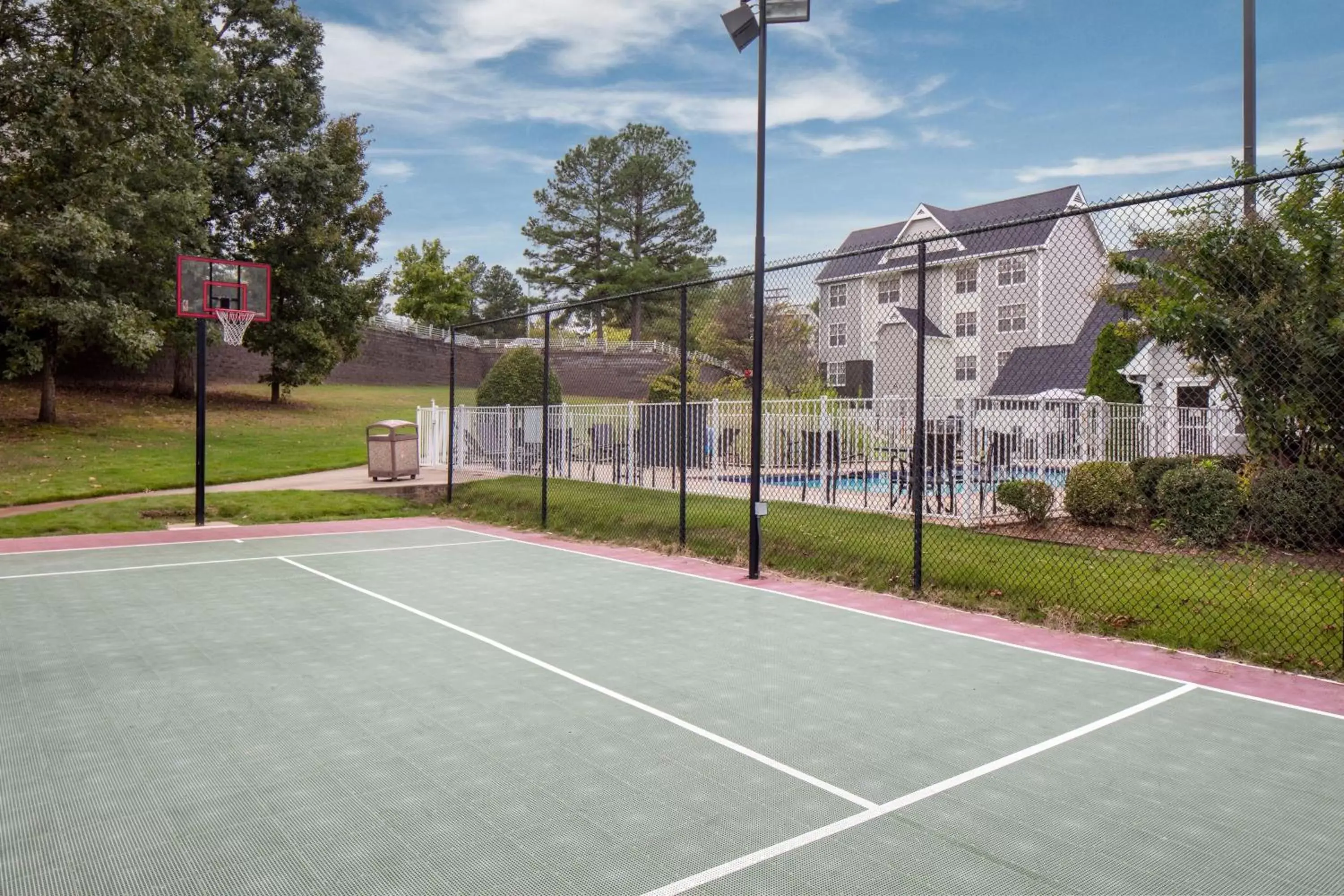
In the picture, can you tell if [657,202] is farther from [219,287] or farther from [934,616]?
[934,616]

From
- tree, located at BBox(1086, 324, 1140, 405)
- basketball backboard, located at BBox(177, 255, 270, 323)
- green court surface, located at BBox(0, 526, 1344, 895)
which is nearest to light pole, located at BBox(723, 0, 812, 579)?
green court surface, located at BBox(0, 526, 1344, 895)

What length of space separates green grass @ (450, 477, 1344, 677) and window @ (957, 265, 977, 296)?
2990 millimetres

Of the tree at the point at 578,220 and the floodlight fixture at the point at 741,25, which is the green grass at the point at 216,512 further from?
the tree at the point at 578,220

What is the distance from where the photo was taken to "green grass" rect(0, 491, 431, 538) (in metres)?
11.5

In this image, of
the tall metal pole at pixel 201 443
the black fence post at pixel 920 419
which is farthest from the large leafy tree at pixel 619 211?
the black fence post at pixel 920 419

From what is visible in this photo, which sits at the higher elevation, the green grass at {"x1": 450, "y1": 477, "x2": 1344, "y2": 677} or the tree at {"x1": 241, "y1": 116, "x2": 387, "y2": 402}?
the tree at {"x1": 241, "y1": 116, "x2": 387, "y2": 402}

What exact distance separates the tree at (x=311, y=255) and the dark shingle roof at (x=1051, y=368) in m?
20.3

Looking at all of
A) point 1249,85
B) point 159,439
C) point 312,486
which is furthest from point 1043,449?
point 159,439

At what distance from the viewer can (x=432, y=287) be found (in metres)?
57.4

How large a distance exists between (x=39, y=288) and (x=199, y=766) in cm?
2263

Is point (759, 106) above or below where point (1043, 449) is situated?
above

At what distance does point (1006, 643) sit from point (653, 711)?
2.70 m

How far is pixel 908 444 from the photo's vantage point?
42.9ft

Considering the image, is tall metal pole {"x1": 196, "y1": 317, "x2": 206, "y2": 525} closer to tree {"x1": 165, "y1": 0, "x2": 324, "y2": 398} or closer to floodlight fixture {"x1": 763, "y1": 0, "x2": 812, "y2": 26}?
floodlight fixture {"x1": 763, "y1": 0, "x2": 812, "y2": 26}
